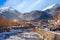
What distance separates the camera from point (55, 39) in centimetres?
1928

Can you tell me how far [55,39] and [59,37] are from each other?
62 cm

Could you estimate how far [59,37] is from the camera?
741 inches
